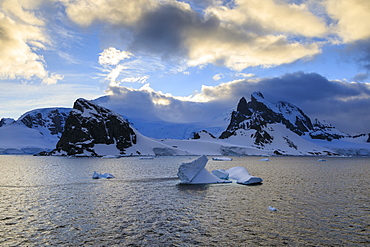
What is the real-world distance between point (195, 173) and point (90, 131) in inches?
5336

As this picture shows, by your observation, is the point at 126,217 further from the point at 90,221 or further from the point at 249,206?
the point at 249,206

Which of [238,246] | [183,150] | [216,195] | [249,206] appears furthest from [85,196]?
[183,150]

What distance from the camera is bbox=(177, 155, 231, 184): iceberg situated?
41.8 metres

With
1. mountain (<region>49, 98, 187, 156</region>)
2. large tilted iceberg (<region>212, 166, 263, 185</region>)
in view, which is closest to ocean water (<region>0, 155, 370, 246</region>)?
large tilted iceberg (<region>212, 166, 263, 185</region>)

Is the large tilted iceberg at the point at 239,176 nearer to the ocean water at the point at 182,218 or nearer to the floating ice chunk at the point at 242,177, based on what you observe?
the floating ice chunk at the point at 242,177

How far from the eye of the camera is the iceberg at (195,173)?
4184cm

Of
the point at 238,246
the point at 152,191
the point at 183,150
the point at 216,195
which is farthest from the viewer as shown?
the point at 183,150

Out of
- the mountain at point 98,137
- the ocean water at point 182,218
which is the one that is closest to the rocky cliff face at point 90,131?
the mountain at point 98,137

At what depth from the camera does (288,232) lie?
764 inches

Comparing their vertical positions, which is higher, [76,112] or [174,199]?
[76,112]

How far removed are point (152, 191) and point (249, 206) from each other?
13.2 meters

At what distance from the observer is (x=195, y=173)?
1674 inches

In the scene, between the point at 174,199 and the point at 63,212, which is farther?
the point at 174,199

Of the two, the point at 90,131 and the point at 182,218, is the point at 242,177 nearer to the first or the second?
the point at 182,218
